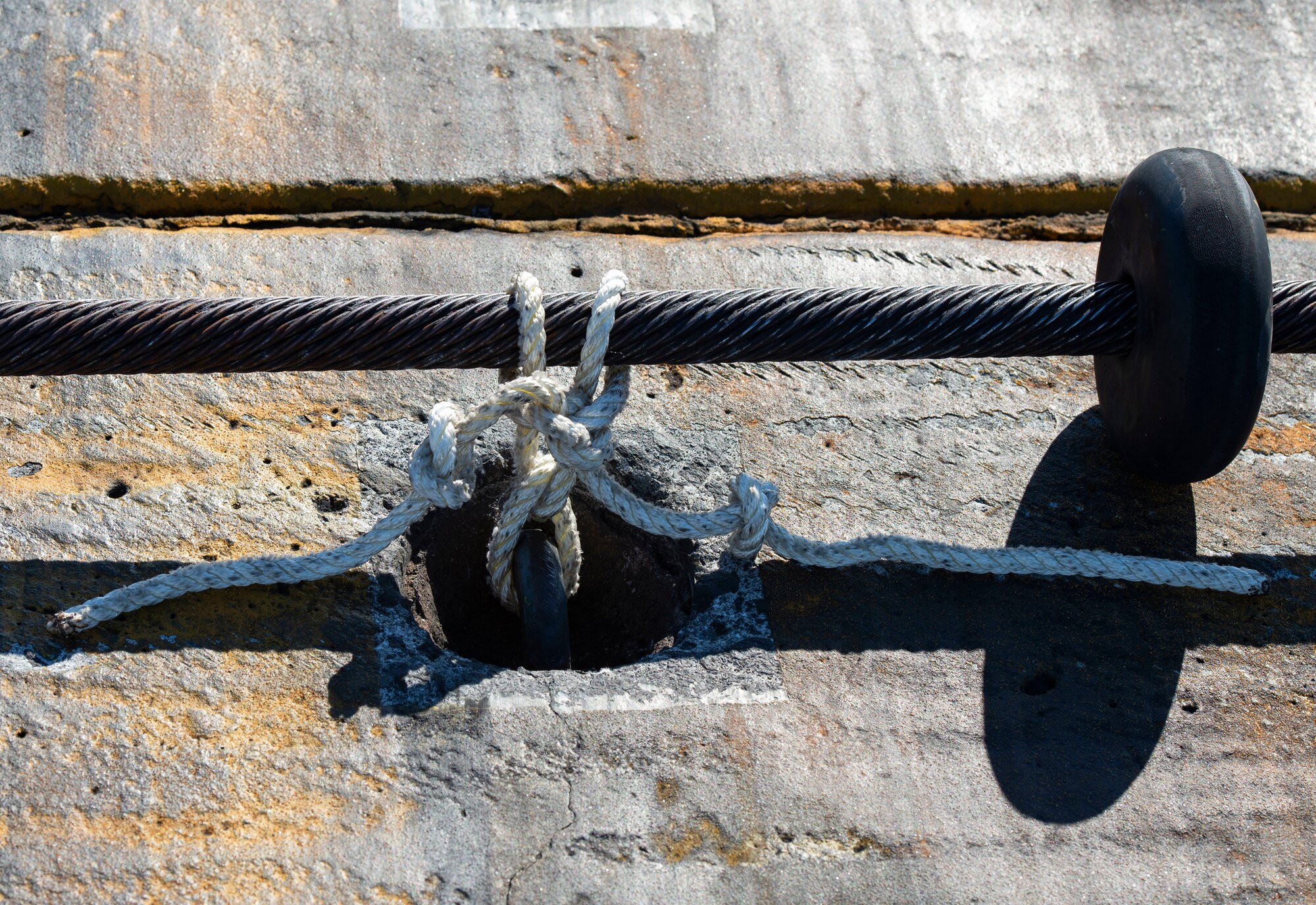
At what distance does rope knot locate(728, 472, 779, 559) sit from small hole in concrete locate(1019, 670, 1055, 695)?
41 centimetres

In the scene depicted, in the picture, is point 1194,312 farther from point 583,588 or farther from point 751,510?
point 583,588

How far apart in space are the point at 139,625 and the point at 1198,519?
1577mm

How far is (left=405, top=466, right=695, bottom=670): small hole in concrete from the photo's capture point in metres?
1.79

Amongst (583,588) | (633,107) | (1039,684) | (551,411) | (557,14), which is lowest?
(583,588)

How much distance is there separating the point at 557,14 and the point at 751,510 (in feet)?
4.40

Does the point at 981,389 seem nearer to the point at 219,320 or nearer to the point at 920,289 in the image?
the point at 920,289

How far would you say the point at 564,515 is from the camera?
1774mm

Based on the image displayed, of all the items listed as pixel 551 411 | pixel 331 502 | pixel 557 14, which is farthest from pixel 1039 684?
pixel 557 14

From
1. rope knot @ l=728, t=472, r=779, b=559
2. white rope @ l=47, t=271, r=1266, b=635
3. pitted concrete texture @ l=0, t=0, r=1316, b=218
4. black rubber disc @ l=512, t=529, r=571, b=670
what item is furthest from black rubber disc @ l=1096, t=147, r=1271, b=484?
black rubber disc @ l=512, t=529, r=571, b=670

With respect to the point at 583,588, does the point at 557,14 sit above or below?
above

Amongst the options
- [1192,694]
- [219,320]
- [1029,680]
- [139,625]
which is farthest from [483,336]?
[1192,694]

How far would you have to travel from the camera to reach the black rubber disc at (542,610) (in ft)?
5.73

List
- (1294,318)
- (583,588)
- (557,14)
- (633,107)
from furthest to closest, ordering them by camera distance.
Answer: (557,14) → (633,107) → (583,588) → (1294,318)

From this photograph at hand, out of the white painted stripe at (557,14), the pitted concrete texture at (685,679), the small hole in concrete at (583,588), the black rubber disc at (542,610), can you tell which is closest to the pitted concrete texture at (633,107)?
the white painted stripe at (557,14)
